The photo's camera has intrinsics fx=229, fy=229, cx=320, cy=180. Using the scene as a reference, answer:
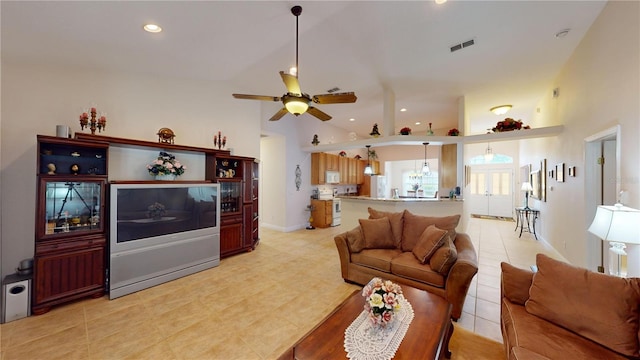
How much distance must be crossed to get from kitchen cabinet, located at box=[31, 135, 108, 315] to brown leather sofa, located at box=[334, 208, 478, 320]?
3.22 m

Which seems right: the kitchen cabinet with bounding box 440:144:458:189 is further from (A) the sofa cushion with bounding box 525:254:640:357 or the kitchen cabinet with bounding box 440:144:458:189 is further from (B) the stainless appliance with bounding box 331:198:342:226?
(A) the sofa cushion with bounding box 525:254:640:357

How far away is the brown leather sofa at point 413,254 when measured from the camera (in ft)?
8.32

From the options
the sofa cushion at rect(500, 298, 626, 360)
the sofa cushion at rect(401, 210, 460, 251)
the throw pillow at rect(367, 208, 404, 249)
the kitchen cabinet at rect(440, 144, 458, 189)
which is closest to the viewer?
the sofa cushion at rect(500, 298, 626, 360)

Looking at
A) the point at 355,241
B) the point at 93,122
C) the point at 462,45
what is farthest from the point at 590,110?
the point at 93,122

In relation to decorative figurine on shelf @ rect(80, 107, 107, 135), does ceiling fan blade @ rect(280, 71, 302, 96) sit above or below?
above

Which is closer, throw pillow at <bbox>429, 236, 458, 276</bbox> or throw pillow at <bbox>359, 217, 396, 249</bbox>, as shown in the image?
throw pillow at <bbox>429, 236, 458, 276</bbox>

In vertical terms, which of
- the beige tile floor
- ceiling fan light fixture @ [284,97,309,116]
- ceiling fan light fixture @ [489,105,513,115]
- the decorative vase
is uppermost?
ceiling fan light fixture @ [489,105,513,115]

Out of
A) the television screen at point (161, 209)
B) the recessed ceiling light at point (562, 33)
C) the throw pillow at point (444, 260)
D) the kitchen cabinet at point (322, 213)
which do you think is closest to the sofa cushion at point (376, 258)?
the throw pillow at point (444, 260)

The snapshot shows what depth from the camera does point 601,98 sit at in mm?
2881

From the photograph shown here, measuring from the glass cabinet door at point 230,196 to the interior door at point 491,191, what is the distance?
9.28m

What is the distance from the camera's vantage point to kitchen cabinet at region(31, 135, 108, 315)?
8.53ft

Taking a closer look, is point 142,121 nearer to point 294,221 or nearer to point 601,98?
point 294,221

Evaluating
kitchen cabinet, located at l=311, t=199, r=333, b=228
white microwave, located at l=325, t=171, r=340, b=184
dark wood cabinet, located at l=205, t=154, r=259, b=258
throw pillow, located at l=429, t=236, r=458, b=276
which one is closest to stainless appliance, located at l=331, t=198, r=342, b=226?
kitchen cabinet, located at l=311, t=199, r=333, b=228

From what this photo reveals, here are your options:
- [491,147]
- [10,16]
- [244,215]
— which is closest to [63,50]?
[10,16]
